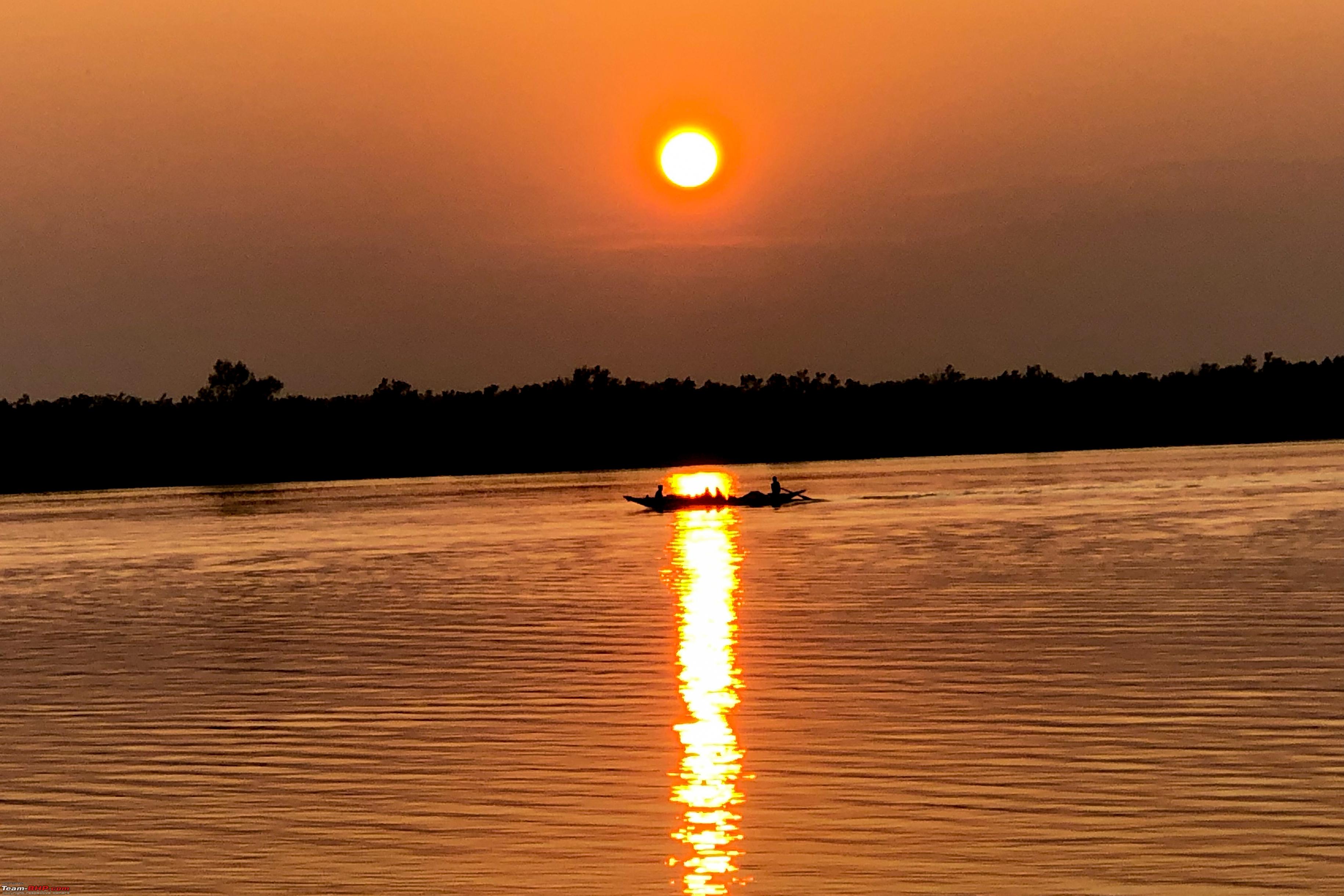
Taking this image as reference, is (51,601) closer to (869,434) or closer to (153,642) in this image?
(153,642)

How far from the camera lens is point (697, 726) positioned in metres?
16.9

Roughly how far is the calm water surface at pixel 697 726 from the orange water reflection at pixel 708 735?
0.18 ft

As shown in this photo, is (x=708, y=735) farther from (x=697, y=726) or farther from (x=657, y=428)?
(x=657, y=428)

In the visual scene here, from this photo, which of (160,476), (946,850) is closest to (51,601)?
(946,850)

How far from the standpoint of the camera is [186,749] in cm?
1644

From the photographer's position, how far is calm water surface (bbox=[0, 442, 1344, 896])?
1177 cm

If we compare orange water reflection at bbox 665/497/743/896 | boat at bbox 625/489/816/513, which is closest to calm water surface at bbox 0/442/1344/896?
orange water reflection at bbox 665/497/743/896

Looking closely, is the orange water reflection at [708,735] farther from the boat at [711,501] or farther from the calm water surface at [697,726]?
the boat at [711,501]

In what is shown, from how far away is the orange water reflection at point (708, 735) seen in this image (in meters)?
11.8

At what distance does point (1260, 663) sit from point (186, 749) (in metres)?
11.3

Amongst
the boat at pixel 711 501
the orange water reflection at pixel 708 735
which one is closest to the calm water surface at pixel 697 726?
the orange water reflection at pixel 708 735

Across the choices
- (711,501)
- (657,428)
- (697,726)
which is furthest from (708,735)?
(657,428)

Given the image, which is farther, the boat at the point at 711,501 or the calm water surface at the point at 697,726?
the boat at the point at 711,501

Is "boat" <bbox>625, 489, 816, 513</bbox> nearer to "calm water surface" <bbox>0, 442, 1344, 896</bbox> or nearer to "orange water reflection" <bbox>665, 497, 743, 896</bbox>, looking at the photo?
"calm water surface" <bbox>0, 442, 1344, 896</bbox>
